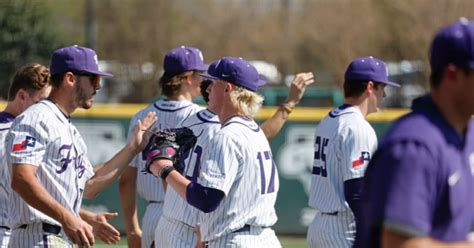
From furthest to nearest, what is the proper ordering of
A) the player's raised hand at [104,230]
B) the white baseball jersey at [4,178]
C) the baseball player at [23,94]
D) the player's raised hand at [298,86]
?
the player's raised hand at [298,86], the baseball player at [23,94], the white baseball jersey at [4,178], the player's raised hand at [104,230]

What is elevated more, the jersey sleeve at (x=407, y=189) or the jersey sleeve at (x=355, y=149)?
the jersey sleeve at (x=407, y=189)

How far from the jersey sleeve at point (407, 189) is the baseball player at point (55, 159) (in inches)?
108

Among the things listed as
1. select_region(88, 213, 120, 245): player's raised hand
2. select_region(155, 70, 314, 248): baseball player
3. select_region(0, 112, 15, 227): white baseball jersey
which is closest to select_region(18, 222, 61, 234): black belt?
select_region(88, 213, 120, 245): player's raised hand

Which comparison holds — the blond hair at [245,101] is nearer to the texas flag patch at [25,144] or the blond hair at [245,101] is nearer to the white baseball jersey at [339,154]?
the white baseball jersey at [339,154]

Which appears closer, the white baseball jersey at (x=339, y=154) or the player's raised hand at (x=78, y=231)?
the player's raised hand at (x=78, y=231)

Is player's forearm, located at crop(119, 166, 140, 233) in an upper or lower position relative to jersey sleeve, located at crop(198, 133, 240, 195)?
lower

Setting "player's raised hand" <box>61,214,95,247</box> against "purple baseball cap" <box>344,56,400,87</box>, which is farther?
"purple baseball cap" <box>344,56,400,87</box>

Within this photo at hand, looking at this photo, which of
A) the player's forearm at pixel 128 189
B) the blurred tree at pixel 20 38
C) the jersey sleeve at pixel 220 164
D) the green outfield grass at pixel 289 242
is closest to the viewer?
the jersey sleeve at pixel 220 164

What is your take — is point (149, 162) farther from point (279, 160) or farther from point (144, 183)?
point (279, 160)

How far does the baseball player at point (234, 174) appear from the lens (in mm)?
6332

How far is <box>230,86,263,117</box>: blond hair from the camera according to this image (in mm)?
6648

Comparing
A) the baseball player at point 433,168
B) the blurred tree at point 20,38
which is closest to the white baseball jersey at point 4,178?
the baseball player at point 433,168

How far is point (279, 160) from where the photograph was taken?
50.7 ft

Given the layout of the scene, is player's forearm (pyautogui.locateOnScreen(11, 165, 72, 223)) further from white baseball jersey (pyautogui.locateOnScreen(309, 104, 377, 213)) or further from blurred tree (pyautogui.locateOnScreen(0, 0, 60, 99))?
blurred tree (pyautogui.locateOnScreen(0, 0, 60, 99))
